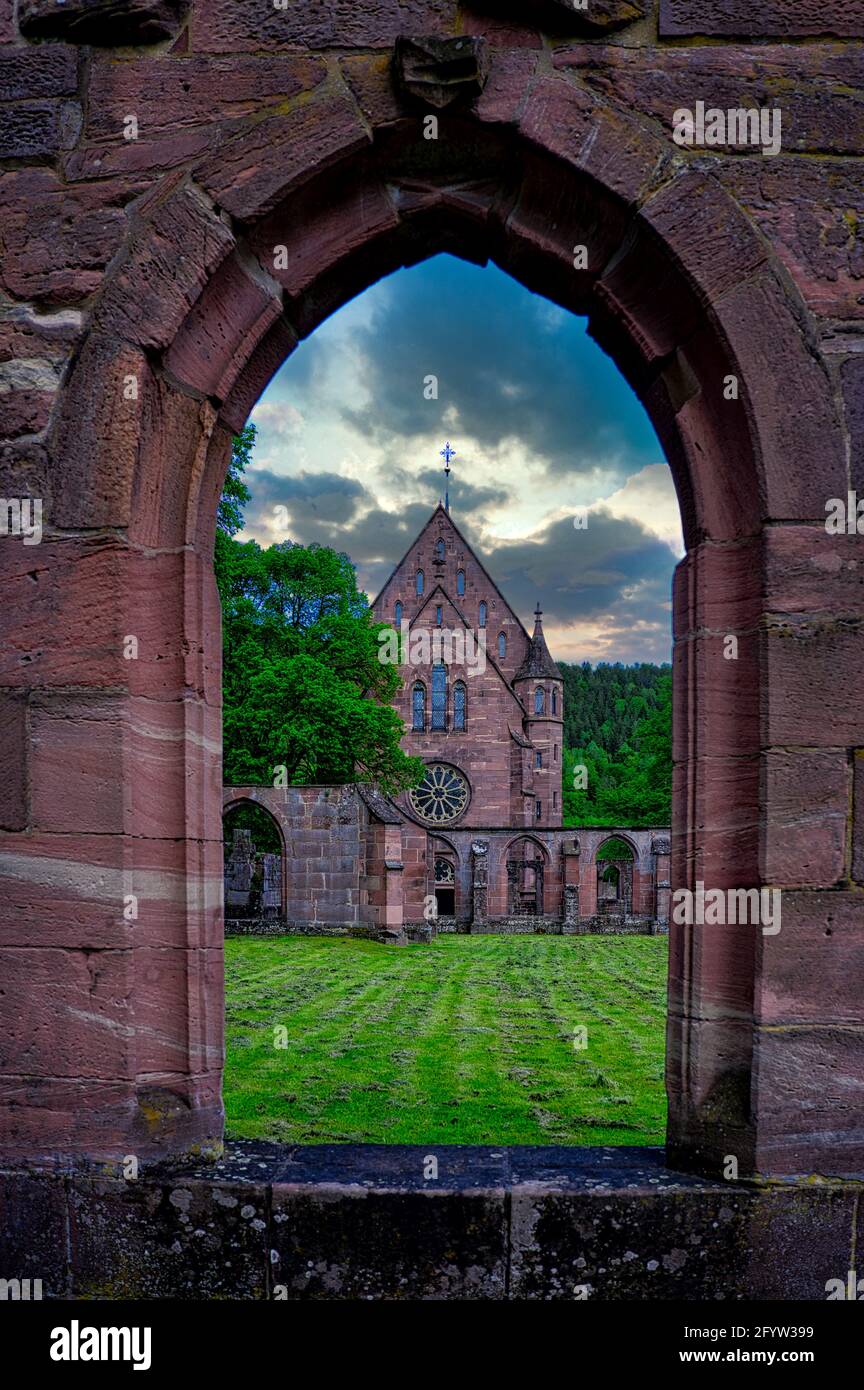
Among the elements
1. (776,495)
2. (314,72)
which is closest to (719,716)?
(776,495)

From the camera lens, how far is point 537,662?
38156 millimetres

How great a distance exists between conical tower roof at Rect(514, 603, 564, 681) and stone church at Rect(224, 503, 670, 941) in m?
0.06

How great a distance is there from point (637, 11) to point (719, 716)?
196 centimetres

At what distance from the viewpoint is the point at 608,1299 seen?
7.02 ft

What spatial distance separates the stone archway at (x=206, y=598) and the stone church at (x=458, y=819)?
14748 mm

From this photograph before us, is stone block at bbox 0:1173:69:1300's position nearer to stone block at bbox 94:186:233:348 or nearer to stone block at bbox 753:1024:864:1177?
stone block at bbox 753:1024:864:1177

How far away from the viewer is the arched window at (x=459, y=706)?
33688mm

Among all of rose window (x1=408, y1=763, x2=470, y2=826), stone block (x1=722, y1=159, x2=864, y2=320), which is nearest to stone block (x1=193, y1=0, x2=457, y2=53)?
stone block (x1=722, y1=159, x2=864, y2=320)

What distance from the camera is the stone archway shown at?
7.38 feet

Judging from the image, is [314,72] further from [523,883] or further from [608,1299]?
[523,883]

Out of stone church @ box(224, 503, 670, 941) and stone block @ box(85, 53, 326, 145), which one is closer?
stone block @ box(85, 53, 326, 145)

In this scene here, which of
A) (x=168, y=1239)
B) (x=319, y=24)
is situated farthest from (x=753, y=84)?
(x=168, y=1239)

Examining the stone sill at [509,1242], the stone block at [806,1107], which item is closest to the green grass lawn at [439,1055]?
the stone sill at [509,1242]

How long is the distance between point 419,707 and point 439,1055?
27663 millimetres
